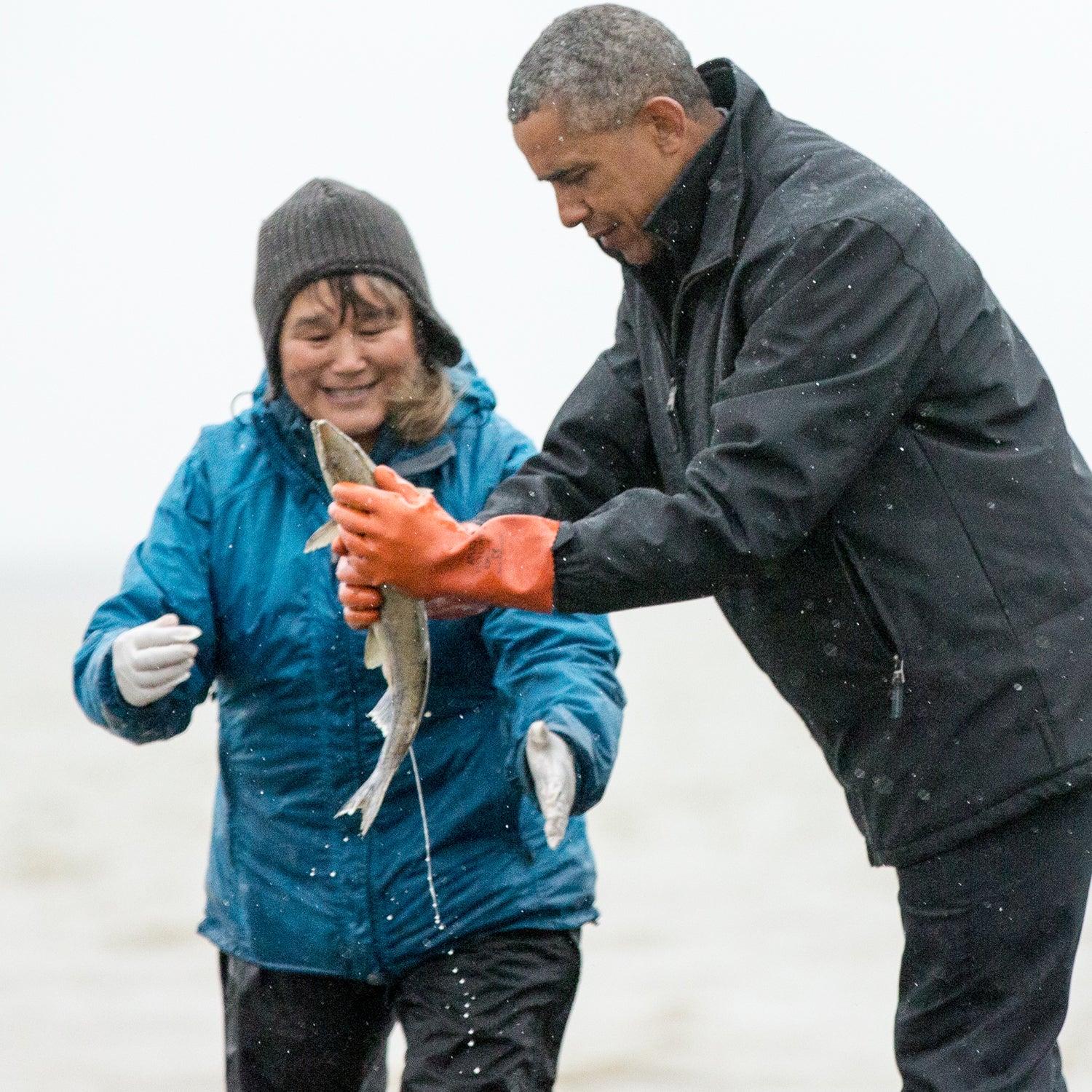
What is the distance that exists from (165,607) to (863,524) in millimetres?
1634

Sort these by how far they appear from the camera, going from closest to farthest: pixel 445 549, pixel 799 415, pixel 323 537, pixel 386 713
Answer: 1. pixel 799 415
2. pixel 445 549
3. pixel 323 537
4. pixel 386 713

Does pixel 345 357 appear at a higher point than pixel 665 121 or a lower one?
lower

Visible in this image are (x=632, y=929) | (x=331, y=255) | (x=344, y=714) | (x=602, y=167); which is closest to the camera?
(x=602, y=167)

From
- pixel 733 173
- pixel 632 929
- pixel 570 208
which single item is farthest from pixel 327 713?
pixel 632 929

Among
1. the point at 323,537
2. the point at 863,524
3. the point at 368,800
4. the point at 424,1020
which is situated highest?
the point at 323,537

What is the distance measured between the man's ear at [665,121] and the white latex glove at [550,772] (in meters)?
1.15

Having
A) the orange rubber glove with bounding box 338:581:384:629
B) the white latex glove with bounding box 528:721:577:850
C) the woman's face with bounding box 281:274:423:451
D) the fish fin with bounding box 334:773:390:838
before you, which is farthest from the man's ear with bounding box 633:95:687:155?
the fish fin with bounding box 334:773:390:838

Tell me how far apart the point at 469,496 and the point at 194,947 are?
7645 mm

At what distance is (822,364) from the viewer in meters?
3.58

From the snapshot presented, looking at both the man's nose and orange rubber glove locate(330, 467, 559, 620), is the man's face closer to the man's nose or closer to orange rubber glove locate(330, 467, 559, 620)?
the man's nose

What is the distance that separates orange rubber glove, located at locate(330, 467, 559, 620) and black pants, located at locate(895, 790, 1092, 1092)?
96cm

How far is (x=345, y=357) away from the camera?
447cm

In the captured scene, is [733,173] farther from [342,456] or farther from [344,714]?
[344,714]

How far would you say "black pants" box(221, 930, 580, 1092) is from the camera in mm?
4250
